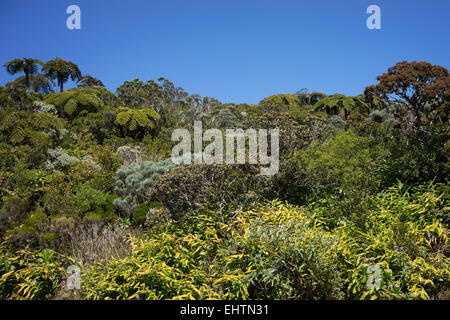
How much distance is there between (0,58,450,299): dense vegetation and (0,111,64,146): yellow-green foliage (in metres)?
0.05

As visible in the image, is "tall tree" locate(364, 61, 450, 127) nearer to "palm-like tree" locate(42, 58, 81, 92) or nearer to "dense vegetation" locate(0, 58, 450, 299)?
"dense vegetation" locate(0, 58, 450, 299)

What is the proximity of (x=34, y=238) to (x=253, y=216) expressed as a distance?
3364mm

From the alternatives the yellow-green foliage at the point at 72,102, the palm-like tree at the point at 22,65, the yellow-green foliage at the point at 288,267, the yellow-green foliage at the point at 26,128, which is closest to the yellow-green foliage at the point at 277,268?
the yellow-green foliage at the point at 288,267

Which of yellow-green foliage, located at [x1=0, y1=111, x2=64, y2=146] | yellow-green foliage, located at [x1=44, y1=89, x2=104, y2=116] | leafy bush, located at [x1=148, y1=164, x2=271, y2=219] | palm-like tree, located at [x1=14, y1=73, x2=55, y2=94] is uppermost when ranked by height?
palm-like tree, located at [x1=14, y1=73, x2=55, y2=94]

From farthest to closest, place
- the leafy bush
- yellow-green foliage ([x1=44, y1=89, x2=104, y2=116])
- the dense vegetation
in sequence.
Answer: yellow-green foliage ([x1=44, y1=89, x2=104, y2=116]) → the leafy bush → the dense vegetation

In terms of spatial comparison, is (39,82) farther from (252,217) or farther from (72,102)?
(252,217)

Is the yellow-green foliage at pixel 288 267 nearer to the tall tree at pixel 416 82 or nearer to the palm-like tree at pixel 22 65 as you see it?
the tall tree at pixel 416 82

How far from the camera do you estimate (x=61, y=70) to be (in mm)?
20953

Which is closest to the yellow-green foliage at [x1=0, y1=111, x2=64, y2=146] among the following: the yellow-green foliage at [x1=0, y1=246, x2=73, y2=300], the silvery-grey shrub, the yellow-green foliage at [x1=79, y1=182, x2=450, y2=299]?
the silvery-grey shrub

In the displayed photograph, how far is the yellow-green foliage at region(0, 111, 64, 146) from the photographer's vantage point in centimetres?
875

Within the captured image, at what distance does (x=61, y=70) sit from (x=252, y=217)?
21.1m

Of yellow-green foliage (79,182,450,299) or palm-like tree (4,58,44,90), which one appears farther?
palm-like tree (4,58,44,90)

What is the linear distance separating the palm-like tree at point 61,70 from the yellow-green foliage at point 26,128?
13.0 meters
